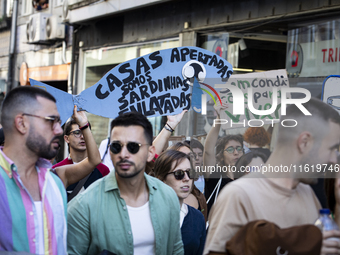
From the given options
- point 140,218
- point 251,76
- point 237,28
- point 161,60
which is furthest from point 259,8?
point 140,218

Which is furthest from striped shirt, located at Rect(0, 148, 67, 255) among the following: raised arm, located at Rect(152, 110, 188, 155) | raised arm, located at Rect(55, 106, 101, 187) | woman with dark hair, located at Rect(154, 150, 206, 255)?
raised arm, located at Rect(152, 110, 188, 155)

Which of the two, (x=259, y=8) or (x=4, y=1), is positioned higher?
(x=4, y=1)

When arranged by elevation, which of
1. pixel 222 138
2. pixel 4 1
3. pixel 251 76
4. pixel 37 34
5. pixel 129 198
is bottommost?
pixel 129 198

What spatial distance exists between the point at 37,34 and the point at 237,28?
8.30 m

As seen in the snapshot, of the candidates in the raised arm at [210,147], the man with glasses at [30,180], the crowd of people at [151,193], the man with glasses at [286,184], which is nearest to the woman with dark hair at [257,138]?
the crowd of people at [151,193]

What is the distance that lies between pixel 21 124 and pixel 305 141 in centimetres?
152

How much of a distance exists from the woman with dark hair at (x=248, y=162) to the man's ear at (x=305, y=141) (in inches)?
12.4

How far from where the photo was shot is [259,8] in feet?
26.2

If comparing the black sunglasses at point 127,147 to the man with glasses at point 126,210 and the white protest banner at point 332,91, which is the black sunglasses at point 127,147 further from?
the white protest banner at point 332,91

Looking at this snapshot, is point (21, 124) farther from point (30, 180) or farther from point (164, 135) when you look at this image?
point (164, 135)

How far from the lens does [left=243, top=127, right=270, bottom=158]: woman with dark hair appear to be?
262cm

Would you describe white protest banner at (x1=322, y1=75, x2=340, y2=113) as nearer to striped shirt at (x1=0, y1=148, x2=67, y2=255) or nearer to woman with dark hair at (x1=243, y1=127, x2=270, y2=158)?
woman with dark hair at (x1=243, y1=127, x2=270, y2=158)

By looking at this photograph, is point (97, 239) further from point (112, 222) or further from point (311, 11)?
point (311, 11)

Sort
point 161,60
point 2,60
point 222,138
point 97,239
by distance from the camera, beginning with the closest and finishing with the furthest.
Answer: point 97,239
point 222,138
point 161,60
point 2,60
